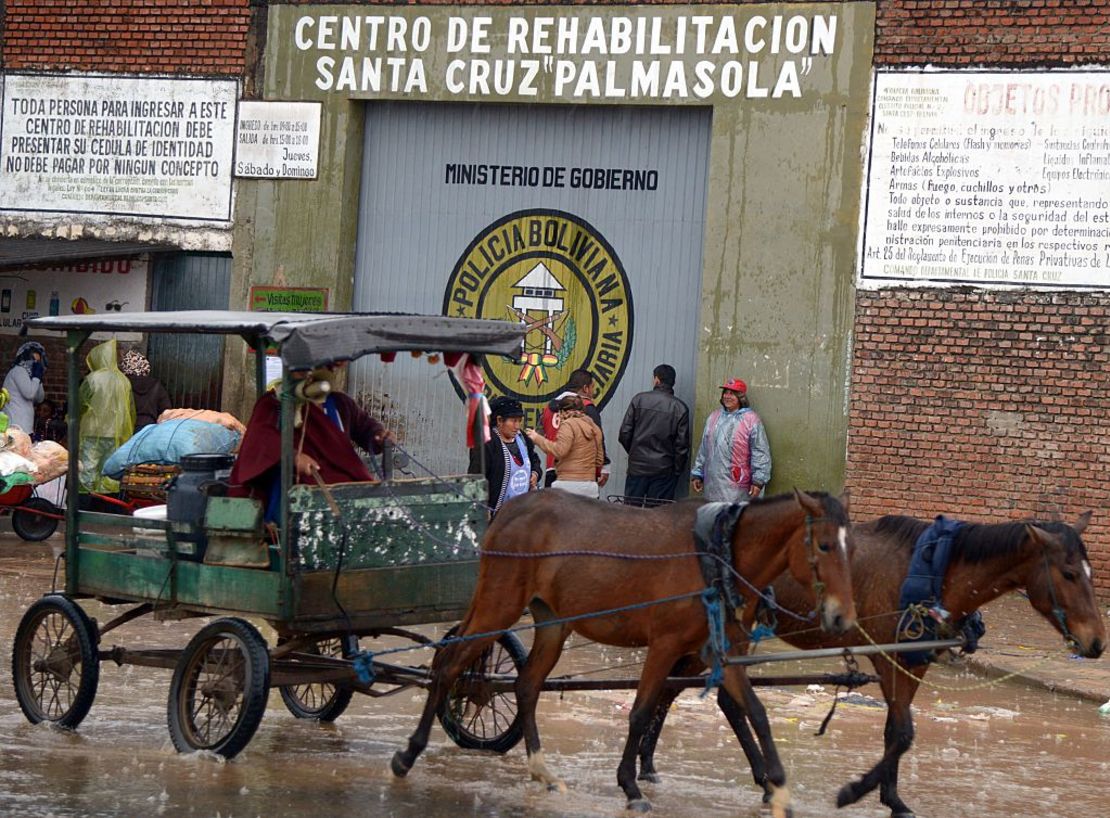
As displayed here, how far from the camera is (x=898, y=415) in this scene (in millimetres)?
17219

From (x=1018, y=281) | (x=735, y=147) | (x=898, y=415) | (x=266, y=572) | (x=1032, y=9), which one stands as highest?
(x=1032, y=9)

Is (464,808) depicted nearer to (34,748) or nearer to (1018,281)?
(34,748)

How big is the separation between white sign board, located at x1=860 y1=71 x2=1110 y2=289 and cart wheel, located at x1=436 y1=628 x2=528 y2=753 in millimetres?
8618

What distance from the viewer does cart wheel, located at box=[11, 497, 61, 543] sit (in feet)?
59.9

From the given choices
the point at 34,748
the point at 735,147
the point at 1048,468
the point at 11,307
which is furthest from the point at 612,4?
the point at 34,748

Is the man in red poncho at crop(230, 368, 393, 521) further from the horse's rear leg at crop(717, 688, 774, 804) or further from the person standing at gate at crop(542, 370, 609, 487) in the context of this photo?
the person standing at gate at crop(542, 370, 609, 487)

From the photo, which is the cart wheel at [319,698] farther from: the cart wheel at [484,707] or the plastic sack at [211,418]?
the plastic sack at [211,418]

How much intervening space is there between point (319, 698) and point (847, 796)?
3489mm

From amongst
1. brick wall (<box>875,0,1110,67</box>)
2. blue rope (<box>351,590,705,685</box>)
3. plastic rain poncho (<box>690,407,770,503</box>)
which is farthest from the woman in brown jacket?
blue rope (<box>351,590,705,685</box>)

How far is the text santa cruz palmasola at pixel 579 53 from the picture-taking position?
58.5 ft

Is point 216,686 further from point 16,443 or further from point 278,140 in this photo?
point 278,140

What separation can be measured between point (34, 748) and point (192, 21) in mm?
12636

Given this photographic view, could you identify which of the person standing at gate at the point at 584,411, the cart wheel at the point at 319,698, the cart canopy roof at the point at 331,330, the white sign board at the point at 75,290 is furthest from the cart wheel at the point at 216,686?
the white sign board at the point at 75,290

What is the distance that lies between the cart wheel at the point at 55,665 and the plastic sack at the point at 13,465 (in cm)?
763
